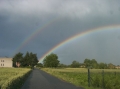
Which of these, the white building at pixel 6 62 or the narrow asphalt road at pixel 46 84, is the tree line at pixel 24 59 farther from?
the narrow asphalt road at pixel 46 84

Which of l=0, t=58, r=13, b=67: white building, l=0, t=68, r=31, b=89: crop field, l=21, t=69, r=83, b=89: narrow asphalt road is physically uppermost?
l=0, t=58, r=13, b=67: white building

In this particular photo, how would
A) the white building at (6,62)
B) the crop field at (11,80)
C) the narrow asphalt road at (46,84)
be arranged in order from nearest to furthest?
the crop field at (11,80)
the narrow asphalt road at (46,84)
the white building at (6,62)

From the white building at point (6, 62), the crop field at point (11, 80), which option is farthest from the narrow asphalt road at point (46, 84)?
the white building at point (6, 62)

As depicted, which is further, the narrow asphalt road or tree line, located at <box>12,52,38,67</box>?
tree line, located at <box>12,52,38,67</box>

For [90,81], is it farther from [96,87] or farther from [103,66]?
[103,66]

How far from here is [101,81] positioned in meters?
22.3

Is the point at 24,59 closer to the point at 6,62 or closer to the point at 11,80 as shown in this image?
the point at 6,62

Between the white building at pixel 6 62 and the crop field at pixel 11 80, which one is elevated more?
the white building at pixel 6 62

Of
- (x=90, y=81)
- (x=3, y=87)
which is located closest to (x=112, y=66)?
(x=90, y=81)

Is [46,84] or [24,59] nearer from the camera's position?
[46,84]

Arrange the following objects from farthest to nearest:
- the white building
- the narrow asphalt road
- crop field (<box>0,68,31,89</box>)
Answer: the white building < the narrow asphalt road < crop field (<box>0,68,31,89</box>)

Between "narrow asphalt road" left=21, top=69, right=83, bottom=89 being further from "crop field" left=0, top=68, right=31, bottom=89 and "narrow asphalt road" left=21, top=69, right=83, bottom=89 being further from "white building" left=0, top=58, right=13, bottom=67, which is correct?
"white building" left=0, top=58, right=13, bottom=67

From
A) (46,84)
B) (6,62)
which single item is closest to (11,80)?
(46,84)

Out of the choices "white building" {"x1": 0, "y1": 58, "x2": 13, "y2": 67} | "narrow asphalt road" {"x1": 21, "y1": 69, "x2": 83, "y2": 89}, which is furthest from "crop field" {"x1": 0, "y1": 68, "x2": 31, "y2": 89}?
"white building" {"x1": 0, "y1": 58, "x2": 13, "y2": 67}
